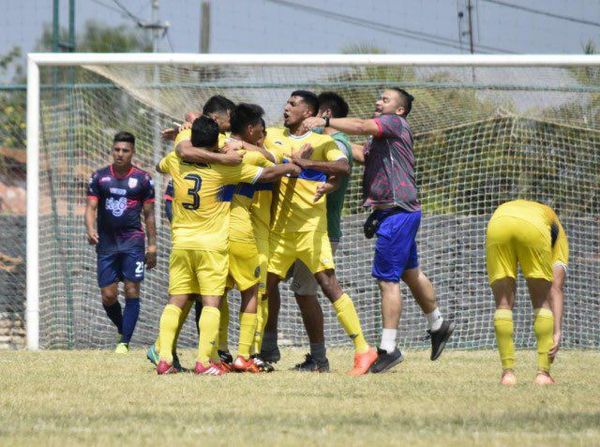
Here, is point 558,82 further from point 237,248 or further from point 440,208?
point 237,248

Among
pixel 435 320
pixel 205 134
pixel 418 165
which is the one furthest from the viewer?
pixel 418 165

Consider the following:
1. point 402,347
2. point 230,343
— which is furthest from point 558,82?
point 230,343

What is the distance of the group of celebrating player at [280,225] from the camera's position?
9000 mm

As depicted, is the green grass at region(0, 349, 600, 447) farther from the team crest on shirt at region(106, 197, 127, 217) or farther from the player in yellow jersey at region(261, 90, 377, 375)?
the team crest on shirt at region(106, 197, 127, 217)

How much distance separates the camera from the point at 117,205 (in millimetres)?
12062

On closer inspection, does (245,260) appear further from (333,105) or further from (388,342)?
(333,105)

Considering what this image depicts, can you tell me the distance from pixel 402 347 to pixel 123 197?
3675 millimetres

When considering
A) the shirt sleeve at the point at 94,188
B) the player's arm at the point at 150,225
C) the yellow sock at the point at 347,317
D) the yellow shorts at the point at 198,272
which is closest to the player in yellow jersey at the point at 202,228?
the yellow shorts at the point at 198,272

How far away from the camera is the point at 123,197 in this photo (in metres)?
12.0

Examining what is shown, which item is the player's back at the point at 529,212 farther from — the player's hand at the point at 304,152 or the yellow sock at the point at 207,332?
the yellow sock at the point at 207,332

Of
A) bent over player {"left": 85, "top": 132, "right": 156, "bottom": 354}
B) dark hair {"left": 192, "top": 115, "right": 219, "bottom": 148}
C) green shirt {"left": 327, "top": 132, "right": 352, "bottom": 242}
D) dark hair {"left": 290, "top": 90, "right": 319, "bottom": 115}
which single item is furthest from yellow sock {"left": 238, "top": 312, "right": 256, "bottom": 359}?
bent over player {"left": 85, "top": 132, "right": 156, "bottom": 354}

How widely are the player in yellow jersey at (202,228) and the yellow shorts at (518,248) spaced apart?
174 cm

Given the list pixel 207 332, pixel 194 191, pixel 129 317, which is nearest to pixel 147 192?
pixel 129 317

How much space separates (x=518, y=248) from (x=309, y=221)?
1.97 meters
